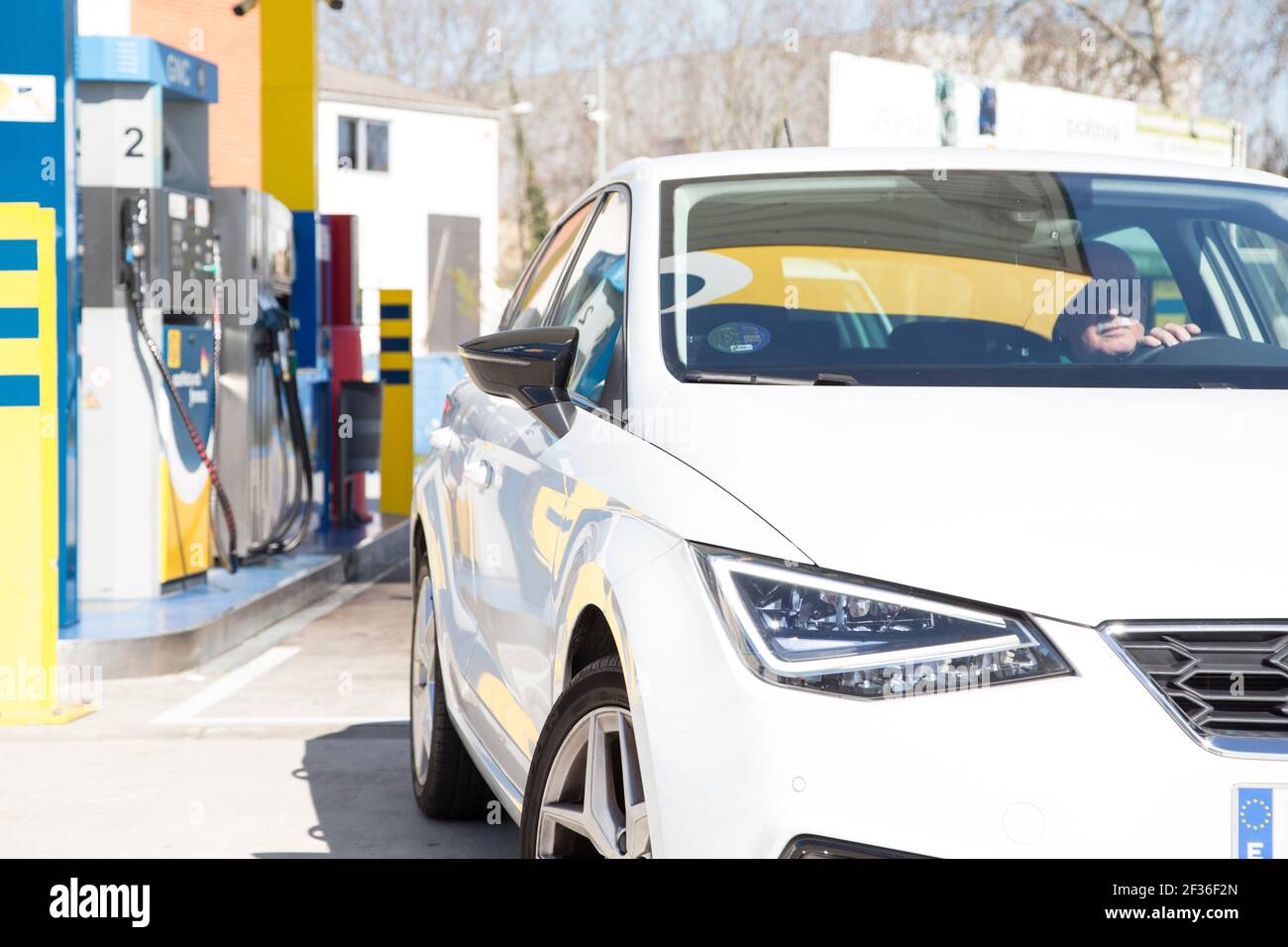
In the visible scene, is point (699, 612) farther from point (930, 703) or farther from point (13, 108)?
point (13, 108)

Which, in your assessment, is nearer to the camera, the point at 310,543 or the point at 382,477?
the point at 310,543

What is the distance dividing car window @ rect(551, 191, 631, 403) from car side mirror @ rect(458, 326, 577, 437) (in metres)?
0.08

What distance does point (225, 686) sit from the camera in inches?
292

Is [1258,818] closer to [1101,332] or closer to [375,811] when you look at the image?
[1101,332]

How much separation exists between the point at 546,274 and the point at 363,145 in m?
38.9

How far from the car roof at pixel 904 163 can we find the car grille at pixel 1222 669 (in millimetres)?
1750

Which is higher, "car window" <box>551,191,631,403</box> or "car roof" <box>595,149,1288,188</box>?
"car roof" <box>595,149,1288,188</box>

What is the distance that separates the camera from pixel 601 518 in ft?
9.21

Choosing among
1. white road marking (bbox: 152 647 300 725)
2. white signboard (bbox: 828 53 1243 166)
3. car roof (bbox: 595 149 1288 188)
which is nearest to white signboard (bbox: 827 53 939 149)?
white signboard (bbox: 828 53 1243 166)

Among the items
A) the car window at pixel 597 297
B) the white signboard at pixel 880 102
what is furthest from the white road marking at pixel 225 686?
the white signboard at pixel 880 102

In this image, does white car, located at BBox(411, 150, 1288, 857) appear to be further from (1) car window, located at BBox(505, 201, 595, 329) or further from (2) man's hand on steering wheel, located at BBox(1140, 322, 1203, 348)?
(1) car window, located at BBox(505, 201, 595, 329)

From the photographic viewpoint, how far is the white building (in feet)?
136

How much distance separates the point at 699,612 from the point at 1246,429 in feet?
3.13

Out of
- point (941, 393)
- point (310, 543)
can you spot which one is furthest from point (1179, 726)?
point (310, 543)
